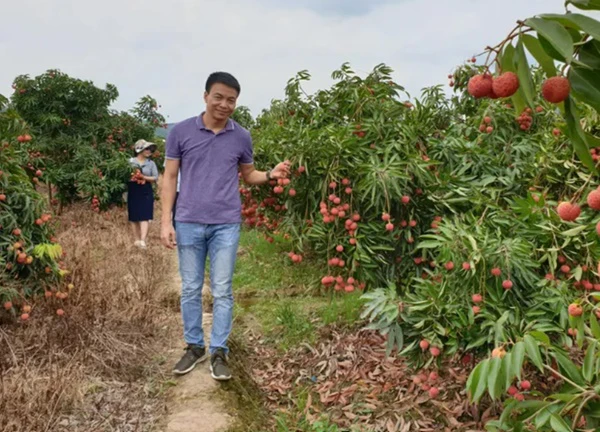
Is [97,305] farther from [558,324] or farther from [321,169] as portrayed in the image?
[558,324]

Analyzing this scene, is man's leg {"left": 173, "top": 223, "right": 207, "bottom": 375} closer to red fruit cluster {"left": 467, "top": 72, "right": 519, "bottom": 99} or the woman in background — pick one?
red fruit cluster {"left": 467, "top": 72, "right": 519, "bottom": 99}

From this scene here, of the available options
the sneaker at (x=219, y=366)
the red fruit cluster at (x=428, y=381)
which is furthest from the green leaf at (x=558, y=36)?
the sneaker at (x=219, y=366)

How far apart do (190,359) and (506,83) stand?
2.70m

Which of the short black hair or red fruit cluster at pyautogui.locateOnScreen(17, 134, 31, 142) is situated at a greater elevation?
the short black hair

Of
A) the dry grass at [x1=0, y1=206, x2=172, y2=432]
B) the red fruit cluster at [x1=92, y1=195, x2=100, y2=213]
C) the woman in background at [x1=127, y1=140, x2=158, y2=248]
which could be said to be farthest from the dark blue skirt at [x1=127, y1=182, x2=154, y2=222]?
the dry grass at [x1=0, y1=206, x2=172, y2=432]

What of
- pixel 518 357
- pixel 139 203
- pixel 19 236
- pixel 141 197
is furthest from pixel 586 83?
pixel 141 197

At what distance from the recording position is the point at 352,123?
125 inches

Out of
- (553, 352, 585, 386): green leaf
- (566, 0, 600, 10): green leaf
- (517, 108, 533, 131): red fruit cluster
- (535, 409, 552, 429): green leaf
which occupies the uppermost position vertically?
(517, 108, 533, 131): red fruit cluster

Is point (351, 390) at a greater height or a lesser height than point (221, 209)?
lesser

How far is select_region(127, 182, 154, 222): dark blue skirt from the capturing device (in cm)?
732

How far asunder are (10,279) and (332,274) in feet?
6.52

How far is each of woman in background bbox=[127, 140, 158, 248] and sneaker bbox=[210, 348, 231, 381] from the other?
4426 mm

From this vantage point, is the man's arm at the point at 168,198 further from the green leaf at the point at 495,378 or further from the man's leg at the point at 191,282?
the green leaf at the point at 495,378

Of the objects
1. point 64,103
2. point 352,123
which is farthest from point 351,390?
point 64,103
